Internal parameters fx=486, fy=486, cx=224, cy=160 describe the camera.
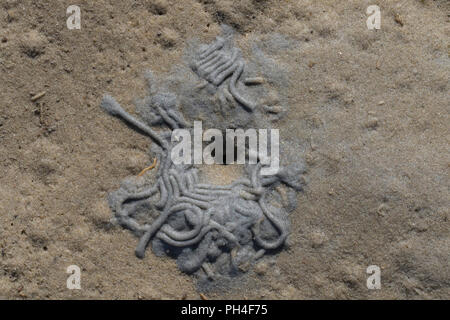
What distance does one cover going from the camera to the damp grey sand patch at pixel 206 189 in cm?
350

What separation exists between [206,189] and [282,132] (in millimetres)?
704

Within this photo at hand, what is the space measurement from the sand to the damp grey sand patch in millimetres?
100

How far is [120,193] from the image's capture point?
3.61m

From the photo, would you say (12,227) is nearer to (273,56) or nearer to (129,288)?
(129,288)

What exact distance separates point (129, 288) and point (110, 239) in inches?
15.5
